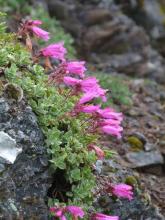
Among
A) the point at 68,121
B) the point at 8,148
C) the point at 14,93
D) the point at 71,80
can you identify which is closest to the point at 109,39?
the point at 71,80

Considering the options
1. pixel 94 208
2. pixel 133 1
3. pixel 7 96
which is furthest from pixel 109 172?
pixel 133 1

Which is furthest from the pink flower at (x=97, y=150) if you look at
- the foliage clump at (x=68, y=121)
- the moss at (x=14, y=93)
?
the moss at (x=14, y=93)

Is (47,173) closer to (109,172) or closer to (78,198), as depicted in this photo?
(78,198)

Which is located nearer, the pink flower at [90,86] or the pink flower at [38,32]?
the pink flower at [90,86]

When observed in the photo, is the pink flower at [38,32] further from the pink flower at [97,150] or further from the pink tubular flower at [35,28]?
the pink flower at [97,150]

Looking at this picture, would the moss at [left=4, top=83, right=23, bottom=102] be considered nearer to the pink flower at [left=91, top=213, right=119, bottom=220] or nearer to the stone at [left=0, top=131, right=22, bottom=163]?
the stone at [left=0, top=131, right=22, bottom=163]

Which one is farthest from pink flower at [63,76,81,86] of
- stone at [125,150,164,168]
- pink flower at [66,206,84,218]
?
stone at [125,150,164,168]
